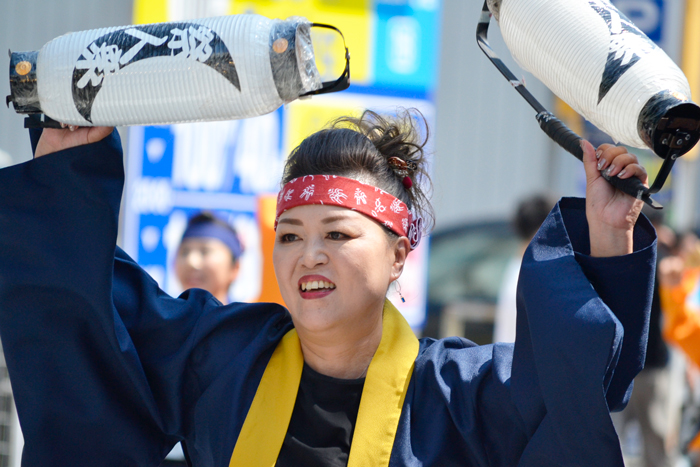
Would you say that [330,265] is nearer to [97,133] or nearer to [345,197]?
[345,197]

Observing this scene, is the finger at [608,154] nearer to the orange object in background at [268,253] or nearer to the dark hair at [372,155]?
the dark hair at [372,155]

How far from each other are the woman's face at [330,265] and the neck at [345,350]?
0.08 feet

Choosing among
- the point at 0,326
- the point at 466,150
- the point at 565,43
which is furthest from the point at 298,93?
the point at 466,150

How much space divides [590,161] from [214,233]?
7.28 ft

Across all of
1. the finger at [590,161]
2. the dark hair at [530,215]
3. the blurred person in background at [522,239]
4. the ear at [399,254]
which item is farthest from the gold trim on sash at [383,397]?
the dark hair at [530,215]

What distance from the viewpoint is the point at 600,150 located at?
1.53 metres

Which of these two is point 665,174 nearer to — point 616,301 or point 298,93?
point 616,301

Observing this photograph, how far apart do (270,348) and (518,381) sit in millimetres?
613

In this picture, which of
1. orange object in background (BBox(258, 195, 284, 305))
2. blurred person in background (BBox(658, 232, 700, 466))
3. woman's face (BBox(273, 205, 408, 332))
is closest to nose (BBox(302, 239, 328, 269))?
woman's face (BBox(273, 205, 408, 332))

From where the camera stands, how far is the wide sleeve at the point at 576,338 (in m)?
1.41

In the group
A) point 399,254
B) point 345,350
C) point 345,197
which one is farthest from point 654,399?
point 345,197

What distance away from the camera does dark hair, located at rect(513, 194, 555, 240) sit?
375 cm

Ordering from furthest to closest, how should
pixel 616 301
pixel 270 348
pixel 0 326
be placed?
pixel 270 348, pixel 0 326, pixel 616 301

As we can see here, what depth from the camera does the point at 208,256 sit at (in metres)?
3.41
